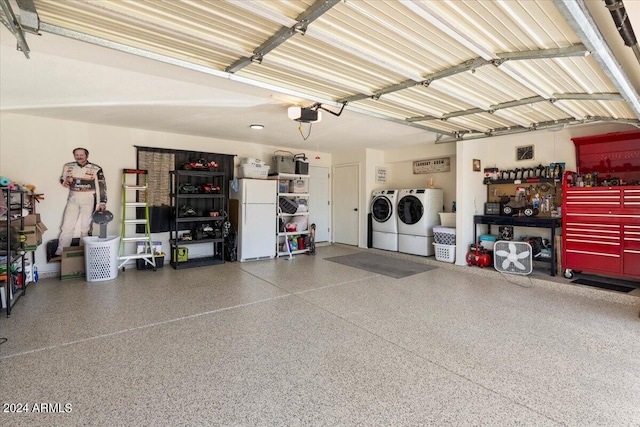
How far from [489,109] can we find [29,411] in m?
4.52

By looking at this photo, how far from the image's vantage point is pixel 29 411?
1.75 metres

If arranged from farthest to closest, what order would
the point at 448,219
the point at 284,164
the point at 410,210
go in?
the point at 284,164
the point at 410,210
the point at 448,219

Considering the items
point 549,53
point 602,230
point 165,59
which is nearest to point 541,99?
point 549,53

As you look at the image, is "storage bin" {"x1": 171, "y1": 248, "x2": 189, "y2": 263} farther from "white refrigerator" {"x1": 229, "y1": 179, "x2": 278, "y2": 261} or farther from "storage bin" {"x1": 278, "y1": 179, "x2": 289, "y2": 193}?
"storage bin" {"x1": 278, "y1": 179, "x2": 289, "y2": 193}

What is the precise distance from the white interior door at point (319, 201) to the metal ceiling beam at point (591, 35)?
5489 millimetres

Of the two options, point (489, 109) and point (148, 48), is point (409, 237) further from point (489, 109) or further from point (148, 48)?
point (148, 48)

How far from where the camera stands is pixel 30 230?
390 centimetres

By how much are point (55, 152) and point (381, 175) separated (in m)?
5.87

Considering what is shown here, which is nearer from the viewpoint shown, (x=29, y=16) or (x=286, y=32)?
(x=29, y=16)

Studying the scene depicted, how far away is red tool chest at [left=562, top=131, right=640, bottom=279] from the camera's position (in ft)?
12.6

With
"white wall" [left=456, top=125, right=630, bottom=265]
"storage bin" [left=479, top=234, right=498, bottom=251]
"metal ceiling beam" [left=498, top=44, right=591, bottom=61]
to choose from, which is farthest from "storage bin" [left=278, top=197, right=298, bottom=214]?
"metal ceiling beam" [left=498, top=44, right=591, bottom=61]

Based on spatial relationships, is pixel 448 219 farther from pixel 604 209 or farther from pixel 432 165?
pixel 604 209

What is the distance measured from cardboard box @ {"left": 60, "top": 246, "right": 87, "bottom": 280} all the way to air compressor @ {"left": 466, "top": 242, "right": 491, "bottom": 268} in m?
5.90

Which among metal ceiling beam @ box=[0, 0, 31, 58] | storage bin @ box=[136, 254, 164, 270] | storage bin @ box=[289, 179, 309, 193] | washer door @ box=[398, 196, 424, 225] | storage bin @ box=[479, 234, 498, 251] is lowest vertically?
storage bin @ box=[136, 254, 164, 270]
